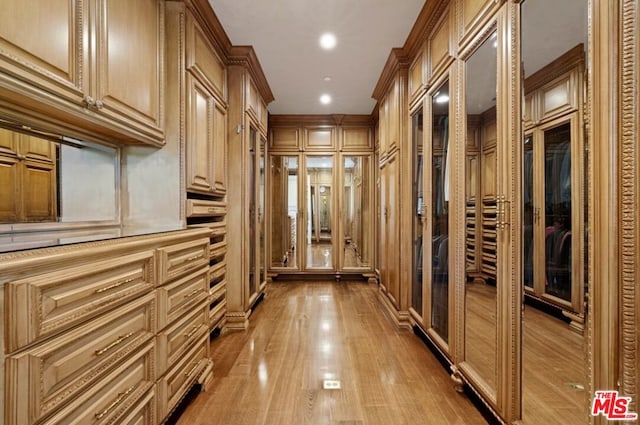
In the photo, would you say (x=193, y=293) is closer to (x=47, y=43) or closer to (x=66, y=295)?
(x=66, y=295)

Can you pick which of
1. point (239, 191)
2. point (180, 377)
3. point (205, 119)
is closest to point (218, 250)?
point (239, 191)

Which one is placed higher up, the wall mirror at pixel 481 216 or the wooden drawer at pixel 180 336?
the wall mirror at pixel 481 216

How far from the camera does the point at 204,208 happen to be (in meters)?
2.57

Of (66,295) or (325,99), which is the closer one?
(66,295)

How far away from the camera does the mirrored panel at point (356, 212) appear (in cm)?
570

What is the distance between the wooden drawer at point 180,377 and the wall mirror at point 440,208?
181cm

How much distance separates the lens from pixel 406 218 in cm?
341

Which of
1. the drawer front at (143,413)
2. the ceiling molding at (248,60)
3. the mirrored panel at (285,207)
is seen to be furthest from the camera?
the mirrored panel at (285,207)

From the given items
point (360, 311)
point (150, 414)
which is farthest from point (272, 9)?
point (360, 311)

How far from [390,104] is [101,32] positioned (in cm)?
320

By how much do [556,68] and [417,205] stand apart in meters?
2.00

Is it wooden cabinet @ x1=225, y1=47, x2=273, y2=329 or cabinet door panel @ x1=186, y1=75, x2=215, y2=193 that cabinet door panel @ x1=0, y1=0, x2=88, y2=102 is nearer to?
cabinet door panel @ x1=186, y1=75, x2=215, y2=193

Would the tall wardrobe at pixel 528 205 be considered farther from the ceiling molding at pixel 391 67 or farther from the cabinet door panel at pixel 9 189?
the cabinet door panel at pixel 9 189

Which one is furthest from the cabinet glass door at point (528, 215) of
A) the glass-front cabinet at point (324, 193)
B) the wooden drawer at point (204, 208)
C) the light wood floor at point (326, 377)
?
the glass-front cabinet at point (324, 193)
